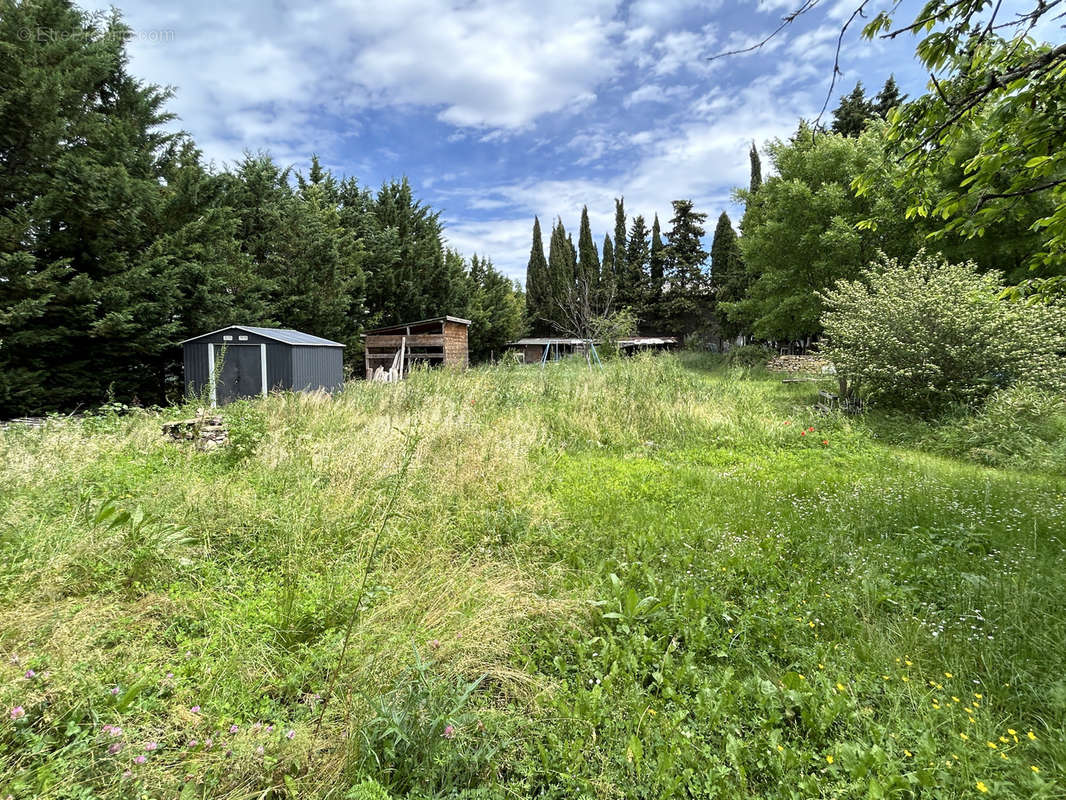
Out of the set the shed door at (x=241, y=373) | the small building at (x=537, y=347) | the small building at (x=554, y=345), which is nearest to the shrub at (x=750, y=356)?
the small building at (x=554, y=345)

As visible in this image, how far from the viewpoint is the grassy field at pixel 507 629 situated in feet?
5.14

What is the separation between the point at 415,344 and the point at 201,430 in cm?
1104

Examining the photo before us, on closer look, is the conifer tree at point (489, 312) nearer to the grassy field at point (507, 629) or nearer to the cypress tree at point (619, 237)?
the cypress tree at point (619, 237)

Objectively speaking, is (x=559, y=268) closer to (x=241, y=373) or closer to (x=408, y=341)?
(x=408, y=341)

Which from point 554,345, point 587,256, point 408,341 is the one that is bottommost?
point 408,341

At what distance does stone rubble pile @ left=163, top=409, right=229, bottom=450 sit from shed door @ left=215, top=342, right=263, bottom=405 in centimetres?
287

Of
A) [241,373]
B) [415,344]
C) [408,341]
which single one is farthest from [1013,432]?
[408,341]

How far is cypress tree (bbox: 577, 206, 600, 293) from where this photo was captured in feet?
109

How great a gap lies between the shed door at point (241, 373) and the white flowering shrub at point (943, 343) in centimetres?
1083

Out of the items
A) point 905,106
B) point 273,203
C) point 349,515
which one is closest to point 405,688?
point 349,515

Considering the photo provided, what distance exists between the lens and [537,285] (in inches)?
1404

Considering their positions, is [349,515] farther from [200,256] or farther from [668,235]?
[668,235]

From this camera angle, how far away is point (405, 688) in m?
1.81

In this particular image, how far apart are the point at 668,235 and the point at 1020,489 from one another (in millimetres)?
30606
